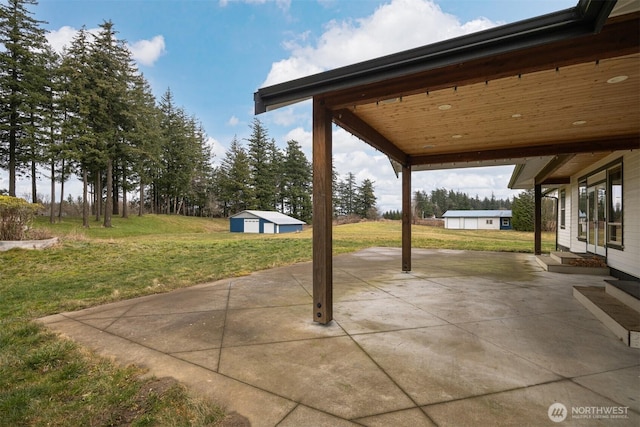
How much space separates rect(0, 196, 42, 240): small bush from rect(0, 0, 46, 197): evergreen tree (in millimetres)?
15599

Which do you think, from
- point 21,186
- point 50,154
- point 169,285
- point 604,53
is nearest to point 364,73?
point 604,53

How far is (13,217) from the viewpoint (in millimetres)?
8234

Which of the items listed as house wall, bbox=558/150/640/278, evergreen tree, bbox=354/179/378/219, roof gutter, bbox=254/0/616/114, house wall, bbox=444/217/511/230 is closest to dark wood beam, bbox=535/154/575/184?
house wall, bbox=558/150/640/278

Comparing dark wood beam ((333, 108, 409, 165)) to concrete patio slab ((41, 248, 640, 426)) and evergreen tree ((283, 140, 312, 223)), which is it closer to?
concrete patio slab ((41, 248, 640, 426))

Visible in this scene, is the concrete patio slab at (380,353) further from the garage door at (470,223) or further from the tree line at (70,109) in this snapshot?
the garage door at (470,223)

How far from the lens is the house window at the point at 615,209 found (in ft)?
20.3

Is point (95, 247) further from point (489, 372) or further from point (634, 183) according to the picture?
point (634, 183)

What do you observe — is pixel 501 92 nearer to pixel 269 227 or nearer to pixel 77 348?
pixel 77 348

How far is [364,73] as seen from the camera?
2.94m

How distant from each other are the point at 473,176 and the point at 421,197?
1188 cm

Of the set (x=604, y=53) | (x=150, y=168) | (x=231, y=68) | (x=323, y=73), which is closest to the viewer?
(x=604, y=53)

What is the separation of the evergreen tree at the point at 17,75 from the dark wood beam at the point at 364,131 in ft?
80.1

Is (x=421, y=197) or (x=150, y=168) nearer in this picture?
(x=150, y=168)

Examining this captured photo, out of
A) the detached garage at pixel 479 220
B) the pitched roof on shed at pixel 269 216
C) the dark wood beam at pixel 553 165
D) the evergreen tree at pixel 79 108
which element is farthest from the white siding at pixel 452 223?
the evergreen tree at pixel 79 108
